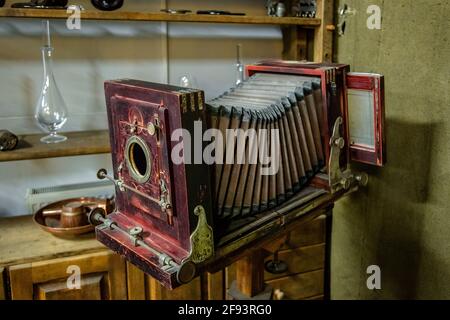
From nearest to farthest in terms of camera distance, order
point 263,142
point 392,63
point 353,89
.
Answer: point 263,142
point 353,89
point 392,63

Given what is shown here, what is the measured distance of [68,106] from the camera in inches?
69.4

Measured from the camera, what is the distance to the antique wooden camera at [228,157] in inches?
34.5

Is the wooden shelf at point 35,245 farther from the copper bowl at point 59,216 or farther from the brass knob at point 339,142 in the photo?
the brass knob at point 339,142

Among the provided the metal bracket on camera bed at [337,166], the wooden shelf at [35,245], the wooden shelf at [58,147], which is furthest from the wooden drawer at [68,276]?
the metal bracket on camera bed at [337,166]

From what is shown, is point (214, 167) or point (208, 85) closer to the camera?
point (214, 167)

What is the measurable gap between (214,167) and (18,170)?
1.06 metres

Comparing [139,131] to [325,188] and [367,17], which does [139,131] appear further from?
[367,17]

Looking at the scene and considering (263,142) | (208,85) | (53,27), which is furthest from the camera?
(208,85)

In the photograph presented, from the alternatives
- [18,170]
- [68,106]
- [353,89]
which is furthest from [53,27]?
[353,89]

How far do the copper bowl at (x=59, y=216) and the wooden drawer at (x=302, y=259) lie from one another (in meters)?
0.63

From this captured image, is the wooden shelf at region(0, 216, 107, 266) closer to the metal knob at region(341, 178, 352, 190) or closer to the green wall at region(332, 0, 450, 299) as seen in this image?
the metal knob at region(341, 178, 352, 190)

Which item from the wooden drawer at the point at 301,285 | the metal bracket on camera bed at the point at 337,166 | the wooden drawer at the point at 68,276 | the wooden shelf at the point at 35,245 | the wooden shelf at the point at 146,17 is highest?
the wooden shelf at the point at 146,17
